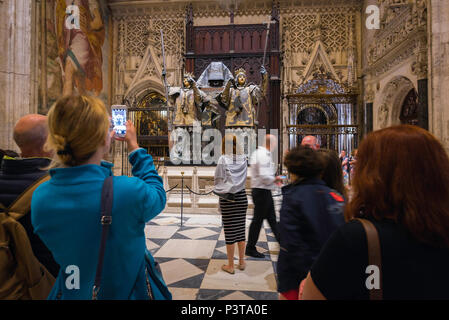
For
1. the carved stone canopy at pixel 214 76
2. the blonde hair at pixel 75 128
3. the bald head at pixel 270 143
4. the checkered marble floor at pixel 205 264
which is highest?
the carved stone canopy at pixel 214 76

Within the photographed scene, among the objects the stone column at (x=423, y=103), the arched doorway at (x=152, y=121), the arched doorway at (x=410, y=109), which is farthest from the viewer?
the arched doorway at (x=152, y=121)

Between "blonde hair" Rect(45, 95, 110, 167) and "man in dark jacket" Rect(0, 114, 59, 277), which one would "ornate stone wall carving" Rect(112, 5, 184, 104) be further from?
"blonde hair" Rect(45, 95, 110, 167)

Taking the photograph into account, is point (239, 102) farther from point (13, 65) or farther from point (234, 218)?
point (13, 65)

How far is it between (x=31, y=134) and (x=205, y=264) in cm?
230

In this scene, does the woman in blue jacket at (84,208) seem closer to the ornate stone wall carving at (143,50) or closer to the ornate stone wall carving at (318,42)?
the ornate stone wall carving at (318,42)

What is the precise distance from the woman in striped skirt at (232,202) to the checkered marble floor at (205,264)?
22cm

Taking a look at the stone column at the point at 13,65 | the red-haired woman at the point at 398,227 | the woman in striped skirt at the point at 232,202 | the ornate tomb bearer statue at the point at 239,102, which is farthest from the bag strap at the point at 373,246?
the stone column at the point at 13,65

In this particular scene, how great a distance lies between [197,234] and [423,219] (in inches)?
153

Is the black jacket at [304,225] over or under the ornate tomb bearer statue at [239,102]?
under

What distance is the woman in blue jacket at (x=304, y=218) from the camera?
144 centimetres

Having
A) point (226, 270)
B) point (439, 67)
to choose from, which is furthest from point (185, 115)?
point (439, 67)

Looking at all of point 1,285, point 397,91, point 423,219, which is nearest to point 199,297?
point 1,285

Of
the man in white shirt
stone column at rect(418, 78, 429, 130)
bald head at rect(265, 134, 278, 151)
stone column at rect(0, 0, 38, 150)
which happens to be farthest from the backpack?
stone column at rect(418, 78, 429, 130)

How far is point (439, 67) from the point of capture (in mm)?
5633
